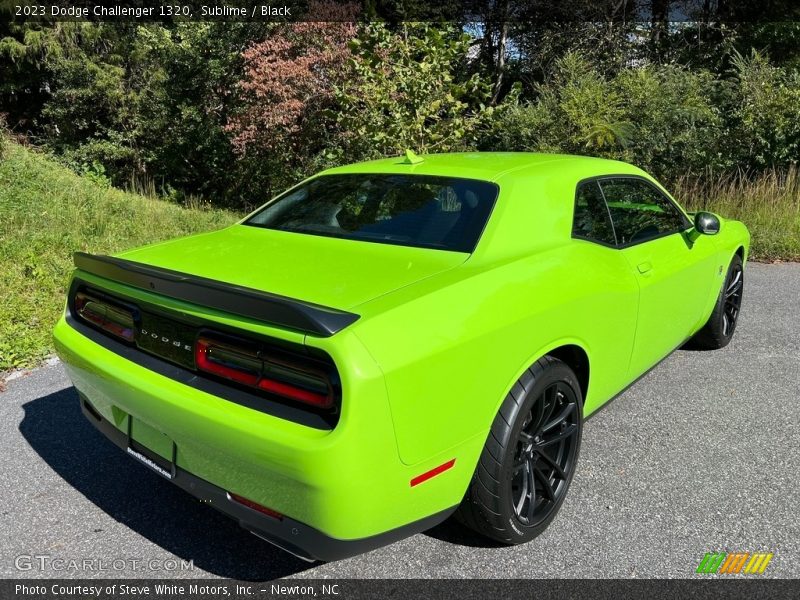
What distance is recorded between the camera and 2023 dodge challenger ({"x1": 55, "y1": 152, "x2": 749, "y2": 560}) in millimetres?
1800

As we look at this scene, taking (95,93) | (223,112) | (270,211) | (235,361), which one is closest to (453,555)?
(235,361)

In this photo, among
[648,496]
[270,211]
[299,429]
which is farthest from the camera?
[270,211]

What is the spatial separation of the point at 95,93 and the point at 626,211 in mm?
17239

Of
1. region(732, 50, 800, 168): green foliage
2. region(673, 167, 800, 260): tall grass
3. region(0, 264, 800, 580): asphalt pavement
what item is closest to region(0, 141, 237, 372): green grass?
region(0, 264, 800, 580): asphalt pavement

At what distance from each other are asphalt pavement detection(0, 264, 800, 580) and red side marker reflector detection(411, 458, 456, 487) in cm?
53

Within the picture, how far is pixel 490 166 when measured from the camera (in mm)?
3037

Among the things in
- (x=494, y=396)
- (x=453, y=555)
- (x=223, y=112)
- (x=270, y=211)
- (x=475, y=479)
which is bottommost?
(x=453, y=555)

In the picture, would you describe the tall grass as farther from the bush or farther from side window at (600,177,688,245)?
side window at (600,177,688,245)

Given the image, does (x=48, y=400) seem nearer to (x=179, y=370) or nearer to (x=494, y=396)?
(x=179, y=370)

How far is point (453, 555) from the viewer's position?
93.1 inches

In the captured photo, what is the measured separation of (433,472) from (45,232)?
6.74m

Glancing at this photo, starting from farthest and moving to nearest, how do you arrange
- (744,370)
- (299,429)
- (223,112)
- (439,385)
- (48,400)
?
→ (223,112) < (744,370) < (48,400) < (439,385) < (299,429)

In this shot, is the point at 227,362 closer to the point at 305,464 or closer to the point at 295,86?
the point at 305,464

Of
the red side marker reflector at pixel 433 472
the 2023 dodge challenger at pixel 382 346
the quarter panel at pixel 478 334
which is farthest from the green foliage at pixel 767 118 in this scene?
the red side marker reflector at pixel 433 472
